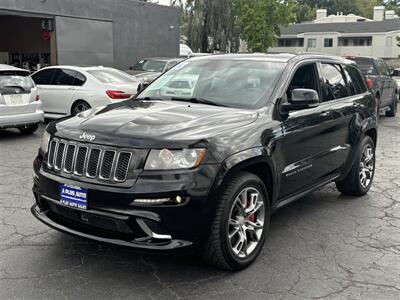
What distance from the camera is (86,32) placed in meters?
19.8

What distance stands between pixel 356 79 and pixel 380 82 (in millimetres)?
8790

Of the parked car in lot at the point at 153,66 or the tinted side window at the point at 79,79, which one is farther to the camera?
the parked car in lot at the point at 153,66

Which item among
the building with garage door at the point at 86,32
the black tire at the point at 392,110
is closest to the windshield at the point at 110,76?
the building with garage door at the point at 86,32

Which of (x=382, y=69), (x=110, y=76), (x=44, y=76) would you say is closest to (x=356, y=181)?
(x=110, y=76)

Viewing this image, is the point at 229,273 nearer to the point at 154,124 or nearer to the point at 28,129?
the point at 154,124

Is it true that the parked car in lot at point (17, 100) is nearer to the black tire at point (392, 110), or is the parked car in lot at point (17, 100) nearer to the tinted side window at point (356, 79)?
the tinted side window at point (356, 79)

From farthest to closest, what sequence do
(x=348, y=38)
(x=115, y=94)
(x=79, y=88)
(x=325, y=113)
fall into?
1. (x=348, y=38)
2. (x=79, y=88)
3. (x=115, y=94)
4. (x=325, y=113)

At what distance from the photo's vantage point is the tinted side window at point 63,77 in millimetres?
12094

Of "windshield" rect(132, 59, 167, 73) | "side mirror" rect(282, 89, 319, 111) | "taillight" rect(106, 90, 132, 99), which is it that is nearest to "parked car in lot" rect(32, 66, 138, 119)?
"taillight" rect(106, 90, 132, 99)

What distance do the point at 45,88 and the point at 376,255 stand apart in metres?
9.91

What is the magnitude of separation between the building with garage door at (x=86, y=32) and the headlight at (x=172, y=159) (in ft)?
49.1

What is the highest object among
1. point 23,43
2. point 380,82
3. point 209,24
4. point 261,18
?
point 261,18

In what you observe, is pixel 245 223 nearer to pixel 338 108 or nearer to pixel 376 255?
pixel 376 255

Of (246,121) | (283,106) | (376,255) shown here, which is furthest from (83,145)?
(376,255)
